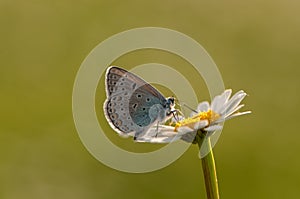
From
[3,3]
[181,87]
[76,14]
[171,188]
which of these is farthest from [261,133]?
[3,3]

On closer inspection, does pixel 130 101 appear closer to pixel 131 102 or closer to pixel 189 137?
pixel 131 102

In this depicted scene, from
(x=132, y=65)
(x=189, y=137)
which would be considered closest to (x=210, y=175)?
(x=189, y=137)

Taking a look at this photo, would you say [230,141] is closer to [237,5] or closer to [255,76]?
[255,76]

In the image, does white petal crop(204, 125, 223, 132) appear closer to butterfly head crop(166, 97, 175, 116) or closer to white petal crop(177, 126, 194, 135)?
white petal crop(177, 126, 194, 135)

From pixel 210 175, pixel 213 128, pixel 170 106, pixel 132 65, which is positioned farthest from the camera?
pixel 132 65

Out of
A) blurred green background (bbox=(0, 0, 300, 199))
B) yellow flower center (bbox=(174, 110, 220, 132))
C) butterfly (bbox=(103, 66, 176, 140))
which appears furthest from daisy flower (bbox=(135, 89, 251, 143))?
blurred green background (bbox=(0, 0, 300, 199))

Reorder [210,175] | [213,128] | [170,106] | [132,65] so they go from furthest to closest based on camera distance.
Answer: [132,65] < [170,106] < [213,128] < [210,175]

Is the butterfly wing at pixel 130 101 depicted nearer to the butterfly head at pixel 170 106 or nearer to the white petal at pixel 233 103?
the butterfly head at pixel 170 106
